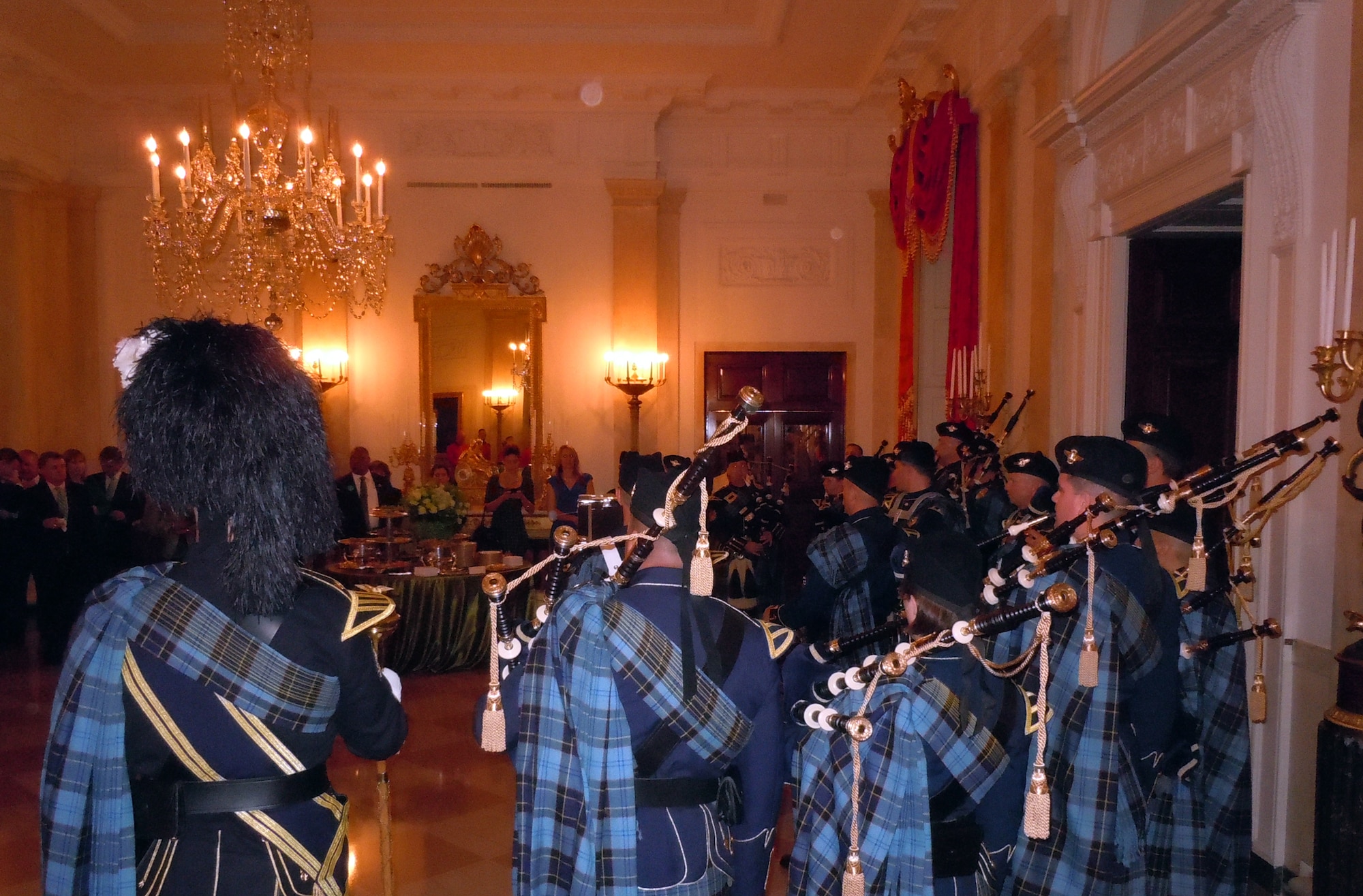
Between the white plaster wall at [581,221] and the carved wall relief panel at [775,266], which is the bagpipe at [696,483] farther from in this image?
the carved wall relief panel at [775,266]

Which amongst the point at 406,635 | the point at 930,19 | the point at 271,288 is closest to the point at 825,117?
the point at 930,19

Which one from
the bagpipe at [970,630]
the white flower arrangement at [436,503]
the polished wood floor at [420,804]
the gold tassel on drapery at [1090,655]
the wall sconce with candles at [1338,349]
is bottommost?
the polished wood floor at [420,804]

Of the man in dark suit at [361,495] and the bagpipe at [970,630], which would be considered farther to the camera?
the man in dark suit at [361,495]

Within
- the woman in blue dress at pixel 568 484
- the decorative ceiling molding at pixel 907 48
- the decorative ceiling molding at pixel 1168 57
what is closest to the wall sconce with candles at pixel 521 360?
the woman in blue dress at pixel 568 484

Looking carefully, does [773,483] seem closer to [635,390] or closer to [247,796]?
[635,390]

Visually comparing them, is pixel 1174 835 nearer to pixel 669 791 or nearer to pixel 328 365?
pixel 669 791

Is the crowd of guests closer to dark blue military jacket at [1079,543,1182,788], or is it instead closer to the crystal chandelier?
the crystal chandelier

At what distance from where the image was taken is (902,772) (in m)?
1.94

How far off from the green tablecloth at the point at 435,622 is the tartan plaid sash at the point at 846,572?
8.93ft

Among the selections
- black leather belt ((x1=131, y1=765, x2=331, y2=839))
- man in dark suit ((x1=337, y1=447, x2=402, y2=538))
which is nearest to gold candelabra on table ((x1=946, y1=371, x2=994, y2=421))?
man in dark suit ((x1=337, y1=447, x2=402, y2=538))

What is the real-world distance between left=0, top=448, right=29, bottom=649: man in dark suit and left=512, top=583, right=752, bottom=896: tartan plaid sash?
7.02 metres

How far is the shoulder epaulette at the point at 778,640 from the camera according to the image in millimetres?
2150

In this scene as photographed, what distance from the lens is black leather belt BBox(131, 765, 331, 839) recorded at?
69.2 inches

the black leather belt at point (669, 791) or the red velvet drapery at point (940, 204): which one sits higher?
the red velvet drapery at point (940, 204)
